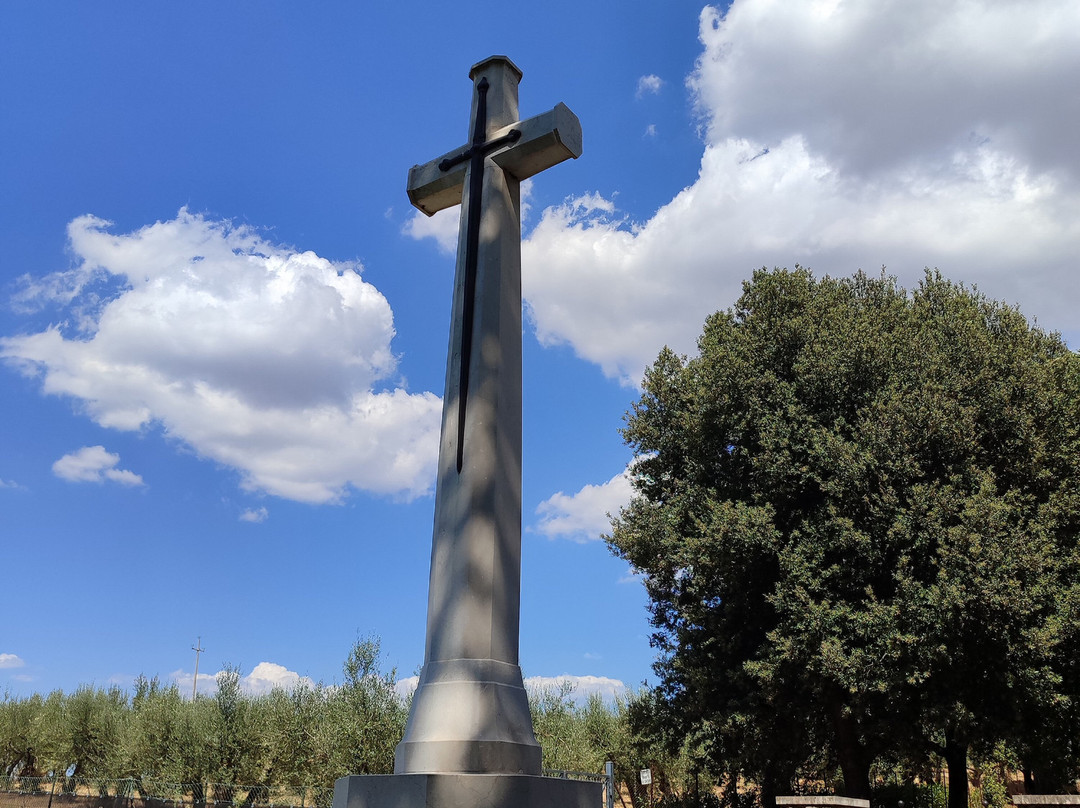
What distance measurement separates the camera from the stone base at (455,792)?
4.64 meters

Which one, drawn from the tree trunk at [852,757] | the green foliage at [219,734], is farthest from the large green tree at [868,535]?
the green foliage at [219,734]

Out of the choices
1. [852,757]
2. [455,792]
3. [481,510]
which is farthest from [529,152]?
[852,757]

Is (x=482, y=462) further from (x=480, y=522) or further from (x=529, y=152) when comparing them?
(x=529, y=152)

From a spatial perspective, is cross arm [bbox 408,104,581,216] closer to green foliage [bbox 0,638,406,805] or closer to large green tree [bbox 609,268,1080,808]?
large green tree [bbox 609,268,1080,808]

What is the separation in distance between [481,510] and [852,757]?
15956 millimetres

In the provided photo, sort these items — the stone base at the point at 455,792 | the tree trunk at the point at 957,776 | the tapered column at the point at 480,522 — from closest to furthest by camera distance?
the stone base at the point at 455,792 → the tapered column at the point at 480,522 → the tree trunk at the point at 957,776

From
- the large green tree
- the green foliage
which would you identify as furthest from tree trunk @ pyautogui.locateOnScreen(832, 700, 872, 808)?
the green foliage

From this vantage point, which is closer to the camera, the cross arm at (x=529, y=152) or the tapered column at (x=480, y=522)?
the tapered column at (x=480, y=522)

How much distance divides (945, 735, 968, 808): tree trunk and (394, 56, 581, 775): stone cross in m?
17.4

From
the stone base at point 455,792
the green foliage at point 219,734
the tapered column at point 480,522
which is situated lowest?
the green foliage at point 219,734

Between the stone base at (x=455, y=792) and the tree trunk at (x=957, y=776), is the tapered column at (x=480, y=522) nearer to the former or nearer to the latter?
the stone base at (x=455, y=792)

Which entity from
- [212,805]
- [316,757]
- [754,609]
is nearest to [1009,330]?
[754,609]

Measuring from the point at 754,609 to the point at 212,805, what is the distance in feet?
68.8

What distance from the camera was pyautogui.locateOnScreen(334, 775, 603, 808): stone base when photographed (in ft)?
15.2
